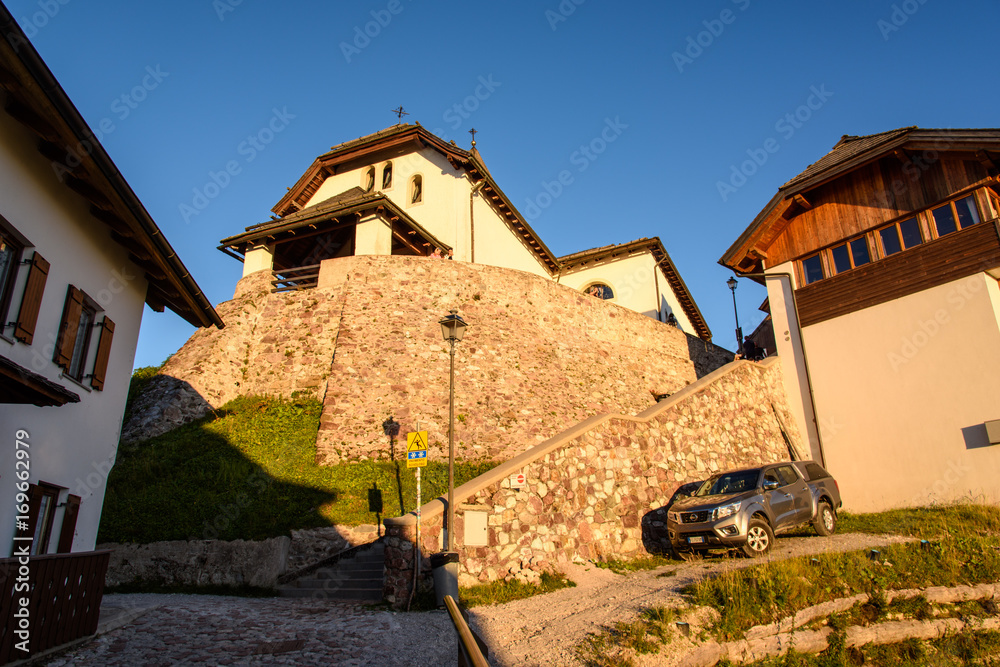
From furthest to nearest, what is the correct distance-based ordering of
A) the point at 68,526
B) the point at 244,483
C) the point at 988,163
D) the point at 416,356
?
the point at 416,356, the point at 988,163, the point at 244,483, the point at 68,526

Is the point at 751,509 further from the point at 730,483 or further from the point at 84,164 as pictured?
the point at 84,164

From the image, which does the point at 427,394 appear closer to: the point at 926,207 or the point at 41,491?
the point at 41,491

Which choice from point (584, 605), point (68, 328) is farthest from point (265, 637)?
point (68, 328)

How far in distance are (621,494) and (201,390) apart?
47.2 ft

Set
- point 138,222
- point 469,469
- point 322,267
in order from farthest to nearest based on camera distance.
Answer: point 322,267
point 469,469
point 138,222

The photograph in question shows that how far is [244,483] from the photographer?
1585cm

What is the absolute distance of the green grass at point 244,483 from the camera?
46.9 ft

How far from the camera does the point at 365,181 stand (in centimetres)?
2991

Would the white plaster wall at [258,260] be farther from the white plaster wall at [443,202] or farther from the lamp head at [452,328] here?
the lamp head at [452,328]

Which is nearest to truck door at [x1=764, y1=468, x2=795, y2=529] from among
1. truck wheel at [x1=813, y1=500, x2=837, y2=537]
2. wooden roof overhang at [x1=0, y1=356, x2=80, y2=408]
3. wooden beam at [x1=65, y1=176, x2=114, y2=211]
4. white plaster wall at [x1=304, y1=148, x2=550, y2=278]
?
truck wheel at [x1=813, y1=500, x2=837, y2=537]

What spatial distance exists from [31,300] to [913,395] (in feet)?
64.4

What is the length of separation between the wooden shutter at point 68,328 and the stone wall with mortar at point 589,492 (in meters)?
5.51

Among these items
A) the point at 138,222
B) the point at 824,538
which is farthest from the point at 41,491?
the point at 824,538

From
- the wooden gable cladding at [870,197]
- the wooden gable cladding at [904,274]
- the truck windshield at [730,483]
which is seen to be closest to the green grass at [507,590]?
the truck windshield at [730,483]
